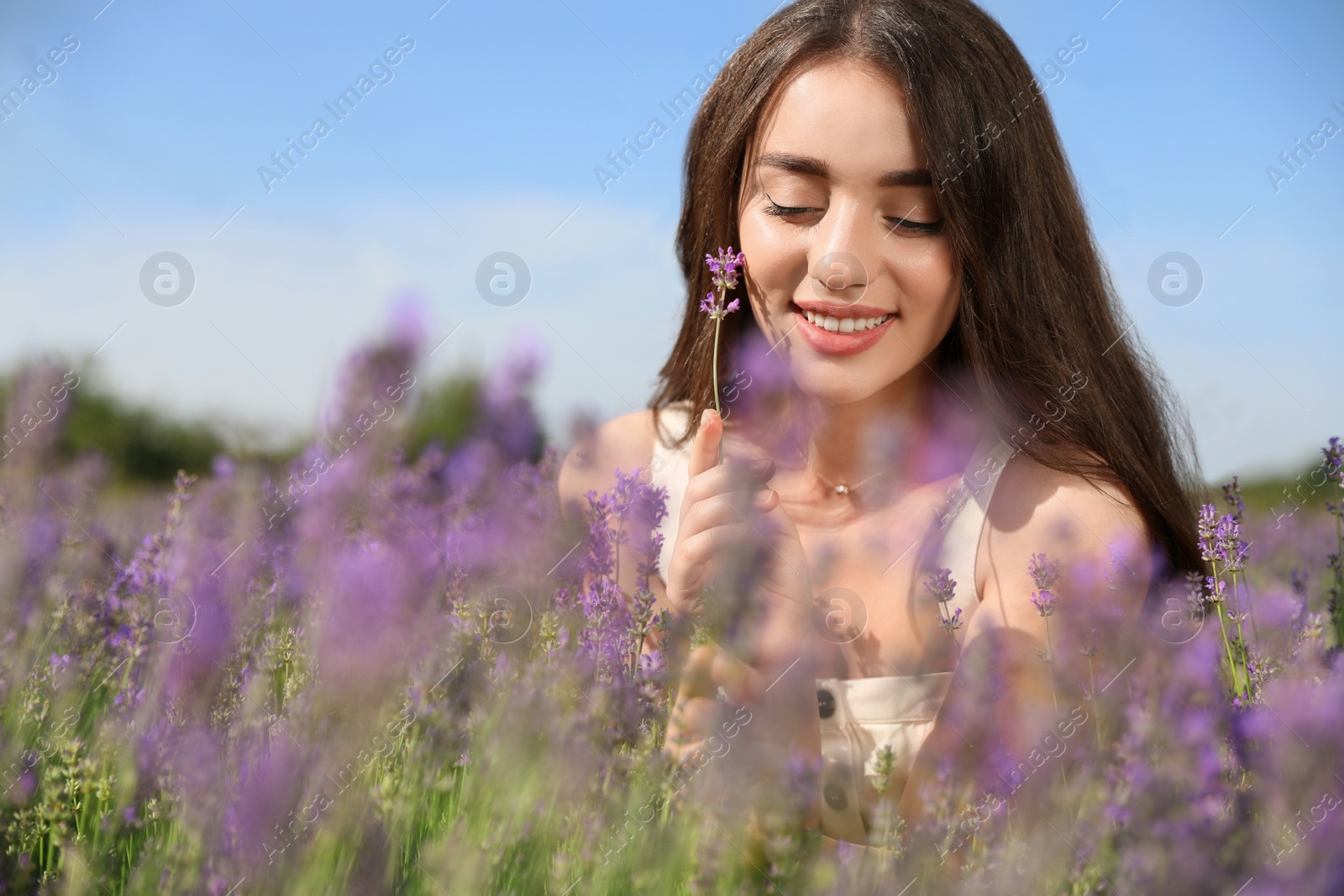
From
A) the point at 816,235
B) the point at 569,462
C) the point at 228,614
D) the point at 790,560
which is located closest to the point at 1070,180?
Result: the point at 816,235

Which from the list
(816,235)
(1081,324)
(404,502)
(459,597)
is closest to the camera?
(459,597)

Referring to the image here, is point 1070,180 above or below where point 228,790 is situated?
above

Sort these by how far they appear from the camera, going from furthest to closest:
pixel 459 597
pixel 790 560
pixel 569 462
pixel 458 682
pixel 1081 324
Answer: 1. pixel 569 462
2. pixel 1081 324
3. pixel 790 560
4. pixel 459 597
5. pixel 458 682

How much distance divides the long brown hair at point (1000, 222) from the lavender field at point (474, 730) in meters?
0.55

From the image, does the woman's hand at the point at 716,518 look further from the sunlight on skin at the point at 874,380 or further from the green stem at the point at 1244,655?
the green stem at the point at 1244,655

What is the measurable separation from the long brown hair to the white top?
0.80ft

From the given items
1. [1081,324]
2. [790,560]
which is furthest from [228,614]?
[1081,324]

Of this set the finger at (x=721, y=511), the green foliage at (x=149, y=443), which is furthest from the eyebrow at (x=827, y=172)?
the green foliage at (x=149, y=443)

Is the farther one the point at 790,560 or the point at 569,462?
the point at 569,462

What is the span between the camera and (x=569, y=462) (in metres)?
3.22

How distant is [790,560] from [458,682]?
837 mm

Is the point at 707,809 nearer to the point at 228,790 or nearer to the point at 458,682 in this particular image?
the point at 458,682

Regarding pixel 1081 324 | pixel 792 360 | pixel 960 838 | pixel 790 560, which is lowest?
pixel 960 838

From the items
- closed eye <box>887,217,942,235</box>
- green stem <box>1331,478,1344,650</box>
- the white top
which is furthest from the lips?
green stem <box>1331,478,1344,650</box>
